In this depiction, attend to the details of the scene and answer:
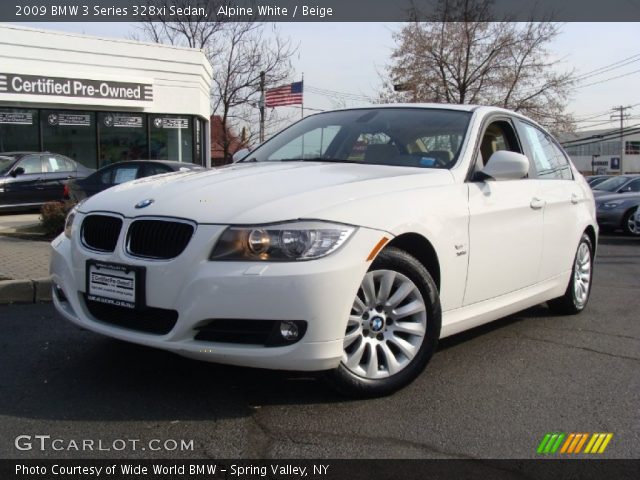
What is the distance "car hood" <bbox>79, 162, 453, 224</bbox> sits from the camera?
304cm

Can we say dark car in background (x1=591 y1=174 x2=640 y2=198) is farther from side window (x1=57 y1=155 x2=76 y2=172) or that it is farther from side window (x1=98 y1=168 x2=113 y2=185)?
side window (x1=57 y1=155 x2=76 y2=172)

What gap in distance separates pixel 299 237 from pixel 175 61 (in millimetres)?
18395

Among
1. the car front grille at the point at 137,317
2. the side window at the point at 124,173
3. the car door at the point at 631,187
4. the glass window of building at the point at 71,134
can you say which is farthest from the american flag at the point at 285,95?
the car front grille at the point at 137,317

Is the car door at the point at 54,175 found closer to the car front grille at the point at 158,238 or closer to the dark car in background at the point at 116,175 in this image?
the dark car in background at the point at 116,175

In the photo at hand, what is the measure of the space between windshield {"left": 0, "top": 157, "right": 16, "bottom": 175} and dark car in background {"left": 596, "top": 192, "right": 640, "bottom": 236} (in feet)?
42.3

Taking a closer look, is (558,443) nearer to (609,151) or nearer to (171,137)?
(171,137)

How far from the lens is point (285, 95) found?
2417 cm

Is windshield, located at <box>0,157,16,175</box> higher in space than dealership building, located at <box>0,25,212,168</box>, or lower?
lower

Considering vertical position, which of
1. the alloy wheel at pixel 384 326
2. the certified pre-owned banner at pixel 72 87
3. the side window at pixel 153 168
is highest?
the certified pre-owned banner at pixel 72 87

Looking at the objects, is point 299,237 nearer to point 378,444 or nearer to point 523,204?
point 378,444

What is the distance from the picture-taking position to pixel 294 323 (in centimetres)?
294

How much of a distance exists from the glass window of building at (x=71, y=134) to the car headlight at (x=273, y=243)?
1707cm

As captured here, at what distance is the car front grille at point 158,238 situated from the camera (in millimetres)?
3041

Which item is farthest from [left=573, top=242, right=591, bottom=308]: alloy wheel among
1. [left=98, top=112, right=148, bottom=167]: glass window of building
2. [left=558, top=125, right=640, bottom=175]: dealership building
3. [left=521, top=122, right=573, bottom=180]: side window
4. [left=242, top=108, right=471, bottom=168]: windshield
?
[left=558, top=125, right=640, bottom=175]: dealership building
